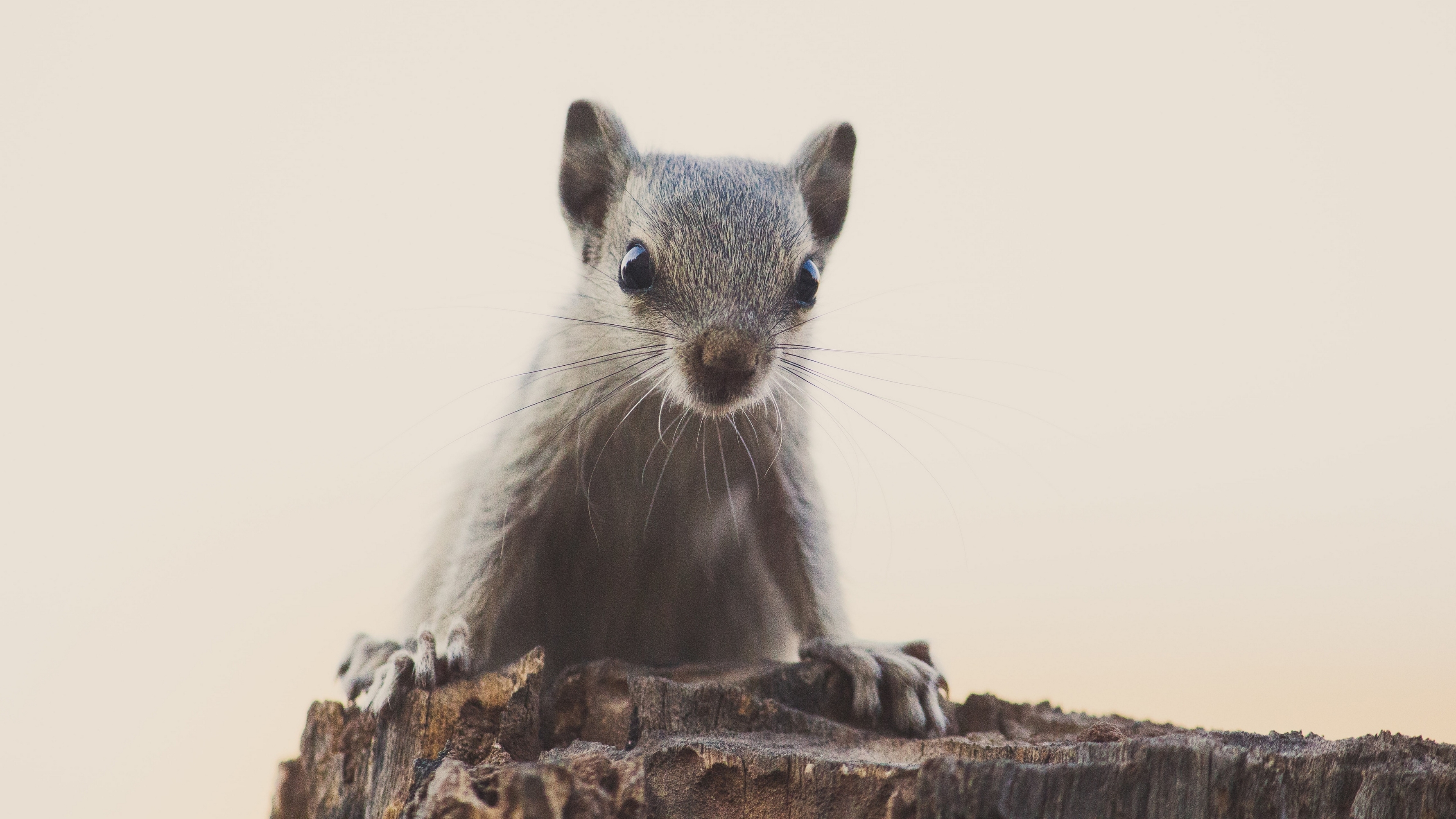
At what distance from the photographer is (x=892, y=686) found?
235 cm

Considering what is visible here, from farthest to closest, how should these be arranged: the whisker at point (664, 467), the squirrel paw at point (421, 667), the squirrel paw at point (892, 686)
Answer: the whisker at point (664, 467) < the squirrel paw at point (892, 686) < the squirrel paw at point (421, 667)

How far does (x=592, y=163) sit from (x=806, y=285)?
65 centimetres

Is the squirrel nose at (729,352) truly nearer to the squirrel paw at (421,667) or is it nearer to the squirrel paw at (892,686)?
the squirrel paw at (892,686)

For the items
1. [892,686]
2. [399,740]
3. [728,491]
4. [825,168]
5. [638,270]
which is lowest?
[399,740]

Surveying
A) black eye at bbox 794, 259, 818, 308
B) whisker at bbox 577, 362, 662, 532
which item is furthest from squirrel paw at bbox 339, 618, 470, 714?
black eye at bbox 794, 259, 818, 308

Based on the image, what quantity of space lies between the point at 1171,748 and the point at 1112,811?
0.41 feet

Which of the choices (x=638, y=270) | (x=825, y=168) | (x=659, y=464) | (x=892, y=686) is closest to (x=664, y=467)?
A: (x=659, y=464)

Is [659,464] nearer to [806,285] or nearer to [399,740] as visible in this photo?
[806,285]

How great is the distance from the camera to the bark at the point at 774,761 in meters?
1.31

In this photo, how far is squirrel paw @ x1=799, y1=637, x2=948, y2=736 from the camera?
2.30 metres

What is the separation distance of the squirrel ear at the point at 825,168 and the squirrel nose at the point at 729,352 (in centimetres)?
70

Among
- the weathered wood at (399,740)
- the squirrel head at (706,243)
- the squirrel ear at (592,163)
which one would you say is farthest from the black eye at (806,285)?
the weathered wood at (399,740)

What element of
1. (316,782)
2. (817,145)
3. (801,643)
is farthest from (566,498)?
(817,145)

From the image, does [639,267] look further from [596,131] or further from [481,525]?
[481,525]
